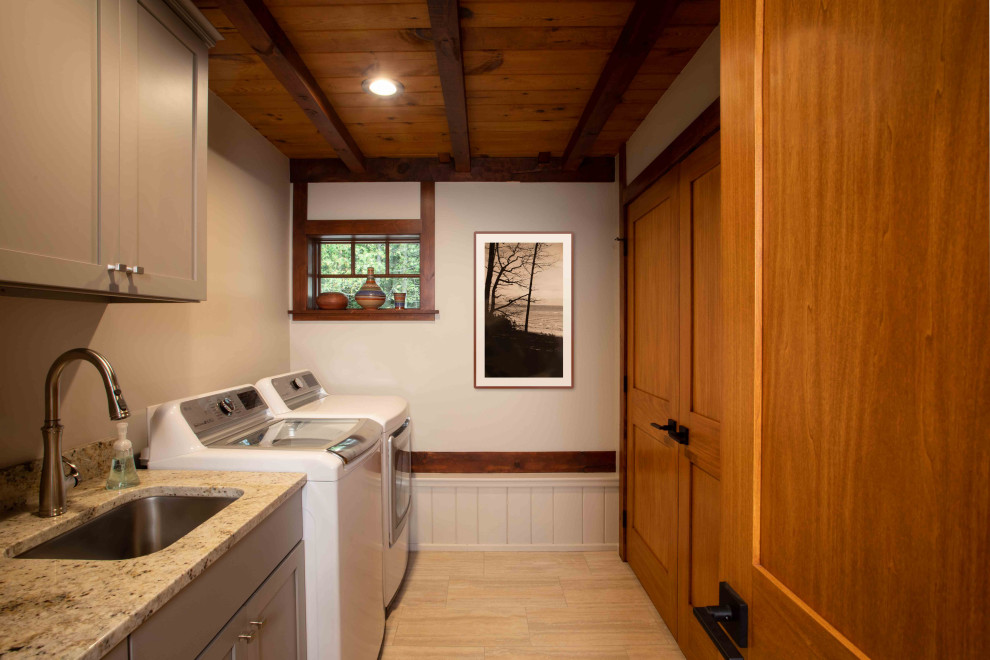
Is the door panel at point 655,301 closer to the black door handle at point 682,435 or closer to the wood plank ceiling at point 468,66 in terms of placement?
the black door handle at point 682,435

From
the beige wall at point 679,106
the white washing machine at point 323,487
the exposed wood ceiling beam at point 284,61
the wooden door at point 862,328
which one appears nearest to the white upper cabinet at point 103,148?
the exposed wood ceiling beam at point 284,61

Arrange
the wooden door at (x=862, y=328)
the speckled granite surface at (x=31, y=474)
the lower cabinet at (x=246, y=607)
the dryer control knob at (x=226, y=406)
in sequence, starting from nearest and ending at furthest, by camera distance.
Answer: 1. the wooden door at (x=862, y=328)
2. the lower cabinet at (x=246, y=607)
3. the speckled granite surface at (x=31, y=474)
4. the dryer control knob at (x=226, y=406)

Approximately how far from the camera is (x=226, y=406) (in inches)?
76.1

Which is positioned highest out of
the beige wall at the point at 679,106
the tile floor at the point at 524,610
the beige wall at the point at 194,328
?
the beige wall at the point at 679,106

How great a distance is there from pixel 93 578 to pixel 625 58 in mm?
2115

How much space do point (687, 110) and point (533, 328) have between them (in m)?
1.50

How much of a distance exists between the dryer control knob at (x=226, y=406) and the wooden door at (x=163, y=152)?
2.00ft

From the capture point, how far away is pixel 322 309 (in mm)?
2996

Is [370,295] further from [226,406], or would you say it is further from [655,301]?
[655,301]

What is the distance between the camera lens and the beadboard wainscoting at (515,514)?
9.55 ft

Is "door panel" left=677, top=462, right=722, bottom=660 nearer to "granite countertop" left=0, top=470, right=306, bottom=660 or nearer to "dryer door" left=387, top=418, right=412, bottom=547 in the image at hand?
"dryer door" left=387, top=418, right=412, bottom=547

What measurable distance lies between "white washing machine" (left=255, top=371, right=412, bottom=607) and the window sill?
0.42 metres

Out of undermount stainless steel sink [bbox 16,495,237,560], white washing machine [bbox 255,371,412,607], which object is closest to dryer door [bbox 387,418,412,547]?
white washing machine [bbox 255,371,412,607]

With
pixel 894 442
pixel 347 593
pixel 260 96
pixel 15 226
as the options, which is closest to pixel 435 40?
pixel 260 96
